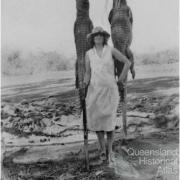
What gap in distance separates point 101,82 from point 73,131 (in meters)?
0.35

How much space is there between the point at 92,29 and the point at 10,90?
588 millimetres

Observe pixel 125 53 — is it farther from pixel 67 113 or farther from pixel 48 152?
pixel 48 152

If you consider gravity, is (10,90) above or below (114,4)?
below

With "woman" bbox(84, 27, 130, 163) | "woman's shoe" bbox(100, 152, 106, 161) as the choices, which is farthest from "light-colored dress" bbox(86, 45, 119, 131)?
"woman's shoe" bbox(100, 152, 106, 161)

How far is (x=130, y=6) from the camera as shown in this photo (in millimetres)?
3623

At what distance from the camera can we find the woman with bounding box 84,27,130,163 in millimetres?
3500

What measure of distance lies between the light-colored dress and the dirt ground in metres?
0.09

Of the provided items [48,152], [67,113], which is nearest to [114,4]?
[67,113]

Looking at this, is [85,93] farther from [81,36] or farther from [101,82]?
[81,36]

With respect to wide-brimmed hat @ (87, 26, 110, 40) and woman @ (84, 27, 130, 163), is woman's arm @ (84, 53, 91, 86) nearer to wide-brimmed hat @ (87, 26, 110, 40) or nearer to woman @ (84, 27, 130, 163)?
woman @ (84, 27, 130, 163)

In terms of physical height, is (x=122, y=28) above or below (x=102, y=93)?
above

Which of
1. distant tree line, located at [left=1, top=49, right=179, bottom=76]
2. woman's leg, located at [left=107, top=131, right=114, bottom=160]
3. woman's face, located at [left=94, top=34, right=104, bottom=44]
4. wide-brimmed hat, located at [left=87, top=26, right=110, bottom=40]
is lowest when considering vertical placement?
woman's leg, located at [left=107, top=131, right=114, bottom=160]

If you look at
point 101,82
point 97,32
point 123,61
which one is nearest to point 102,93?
point 101,82

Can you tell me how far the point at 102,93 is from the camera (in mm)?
3518
